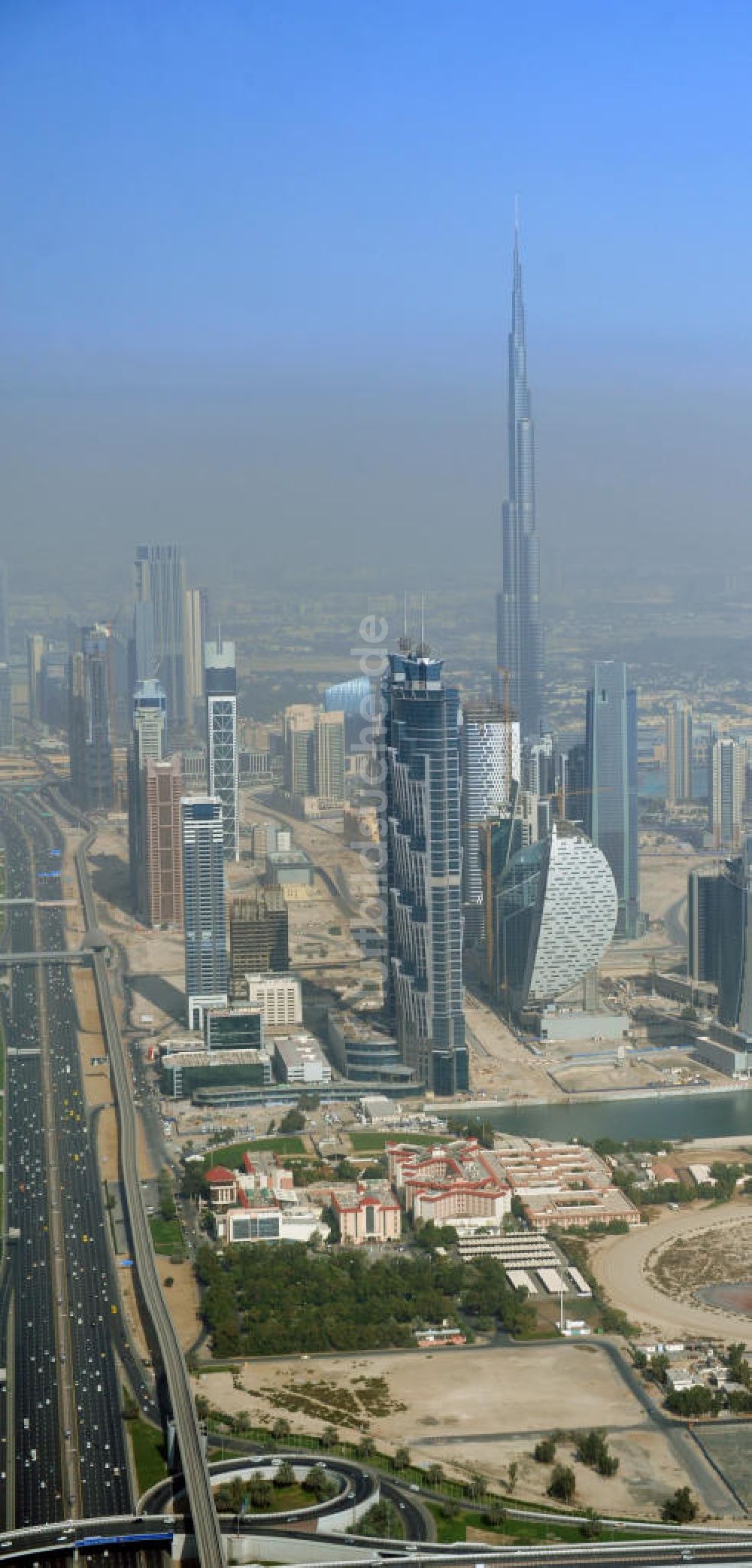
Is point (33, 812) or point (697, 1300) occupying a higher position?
point (33, 812)

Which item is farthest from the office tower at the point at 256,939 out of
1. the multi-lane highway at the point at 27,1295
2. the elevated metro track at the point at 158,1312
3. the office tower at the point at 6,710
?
the office tower at the point at 6,710

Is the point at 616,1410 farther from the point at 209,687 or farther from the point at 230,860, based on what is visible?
the point at 209,687

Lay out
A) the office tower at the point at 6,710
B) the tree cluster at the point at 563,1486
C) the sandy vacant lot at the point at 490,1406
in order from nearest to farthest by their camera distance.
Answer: the tree cluster at the point at 563,1486 < the sandy vacant lot at the point at 490,1406 < the office tower at the point at 6,710

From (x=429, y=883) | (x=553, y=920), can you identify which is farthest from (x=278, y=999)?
(x=553, y=920)

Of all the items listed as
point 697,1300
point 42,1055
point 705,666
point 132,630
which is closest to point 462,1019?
point 42,1055

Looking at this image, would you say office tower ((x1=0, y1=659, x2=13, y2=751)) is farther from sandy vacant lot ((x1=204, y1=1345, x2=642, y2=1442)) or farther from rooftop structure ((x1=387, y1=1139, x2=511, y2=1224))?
sandy vacant lot ((x1=204, y1=1345, x2=642, y2=1442))

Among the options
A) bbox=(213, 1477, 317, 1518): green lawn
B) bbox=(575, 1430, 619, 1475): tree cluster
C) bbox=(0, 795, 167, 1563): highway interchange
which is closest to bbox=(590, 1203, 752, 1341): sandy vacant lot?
bbox=(575, 1430, 619, 1475): tree cluster

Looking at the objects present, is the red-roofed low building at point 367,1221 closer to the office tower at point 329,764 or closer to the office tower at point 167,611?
the office tower at point 167,611
